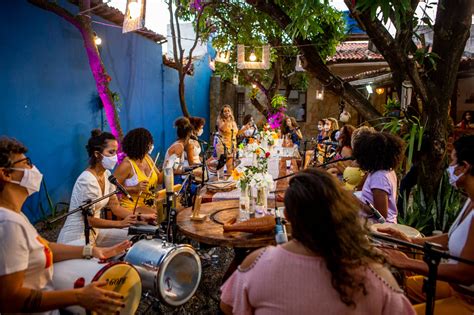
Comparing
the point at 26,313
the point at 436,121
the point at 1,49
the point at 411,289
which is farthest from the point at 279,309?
the point at 1,49

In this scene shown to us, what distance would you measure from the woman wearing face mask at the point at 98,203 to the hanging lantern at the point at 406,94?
330 centimetres

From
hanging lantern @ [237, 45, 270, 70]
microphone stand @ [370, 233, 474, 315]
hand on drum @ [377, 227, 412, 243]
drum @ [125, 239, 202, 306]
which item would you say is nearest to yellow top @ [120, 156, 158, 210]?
drum @ [125, 239, 202, 306]

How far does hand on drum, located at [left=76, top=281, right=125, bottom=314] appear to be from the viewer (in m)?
1.86

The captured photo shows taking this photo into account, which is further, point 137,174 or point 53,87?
point 53,87

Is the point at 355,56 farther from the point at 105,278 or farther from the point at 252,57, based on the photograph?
the point at 105,278

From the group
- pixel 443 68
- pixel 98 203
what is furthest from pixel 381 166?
pixel 98 203

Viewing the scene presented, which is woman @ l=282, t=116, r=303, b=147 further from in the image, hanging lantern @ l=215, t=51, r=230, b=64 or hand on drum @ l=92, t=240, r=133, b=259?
hand on drum @ l=92, t=240, r=133, b=259

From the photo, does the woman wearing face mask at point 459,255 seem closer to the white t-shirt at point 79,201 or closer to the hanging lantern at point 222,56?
the white t-shirt at point 79,201

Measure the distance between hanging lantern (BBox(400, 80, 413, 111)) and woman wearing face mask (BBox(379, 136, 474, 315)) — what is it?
1.95 meters

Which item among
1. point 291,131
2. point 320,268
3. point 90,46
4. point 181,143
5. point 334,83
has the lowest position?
point 320,268

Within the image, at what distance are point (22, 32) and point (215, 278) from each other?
500 cm

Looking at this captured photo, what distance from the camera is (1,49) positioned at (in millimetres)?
5406

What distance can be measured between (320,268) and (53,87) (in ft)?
21.8

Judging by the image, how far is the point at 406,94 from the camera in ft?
14.1
